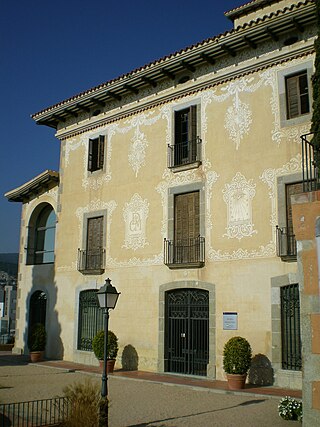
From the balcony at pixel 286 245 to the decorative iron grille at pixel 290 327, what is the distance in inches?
32.2

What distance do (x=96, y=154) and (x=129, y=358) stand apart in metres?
8.38

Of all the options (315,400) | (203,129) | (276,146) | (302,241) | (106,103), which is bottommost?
(315,400)

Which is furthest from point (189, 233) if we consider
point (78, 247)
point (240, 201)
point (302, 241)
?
point (302, 241)

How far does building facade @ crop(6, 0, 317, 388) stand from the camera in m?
14.4

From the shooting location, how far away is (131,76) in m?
18.3

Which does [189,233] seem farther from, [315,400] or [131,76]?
[315,400]

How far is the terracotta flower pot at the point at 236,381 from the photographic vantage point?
13.3 meters

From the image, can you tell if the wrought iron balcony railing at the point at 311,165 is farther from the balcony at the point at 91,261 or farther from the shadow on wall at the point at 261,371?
the balcony at the point at 91,261

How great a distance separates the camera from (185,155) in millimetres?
17203

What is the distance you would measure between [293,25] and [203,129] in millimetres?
4240

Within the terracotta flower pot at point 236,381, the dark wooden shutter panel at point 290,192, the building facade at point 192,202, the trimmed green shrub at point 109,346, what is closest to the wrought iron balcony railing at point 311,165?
the dark wooden shutter panel at point 290,192

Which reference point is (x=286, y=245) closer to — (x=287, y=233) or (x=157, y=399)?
(x=287, y=233)

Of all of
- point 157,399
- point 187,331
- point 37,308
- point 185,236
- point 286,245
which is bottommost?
point 157,399

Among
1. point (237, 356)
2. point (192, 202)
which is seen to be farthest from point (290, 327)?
point (192, 202)
